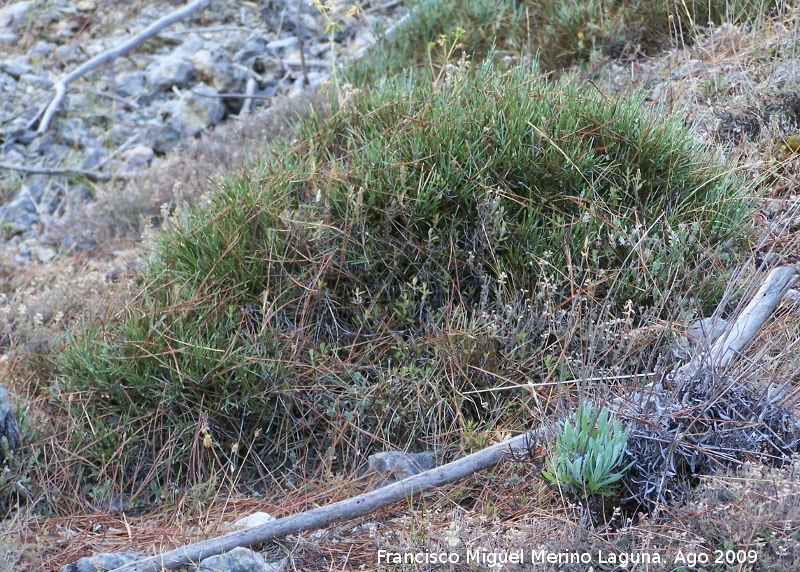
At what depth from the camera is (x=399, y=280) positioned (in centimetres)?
359

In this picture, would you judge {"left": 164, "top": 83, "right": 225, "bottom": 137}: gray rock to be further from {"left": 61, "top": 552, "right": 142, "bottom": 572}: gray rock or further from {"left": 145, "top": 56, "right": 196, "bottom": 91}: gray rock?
{"left": 61, "top": 552, "right": 142, "bottom": 572}: gray rock

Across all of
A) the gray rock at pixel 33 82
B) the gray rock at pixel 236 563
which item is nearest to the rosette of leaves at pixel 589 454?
the gray rock at pixel 236 563

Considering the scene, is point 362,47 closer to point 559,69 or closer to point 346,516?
point 559,69

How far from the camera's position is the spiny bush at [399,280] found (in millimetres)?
3283

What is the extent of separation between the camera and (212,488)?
3174 millimetres

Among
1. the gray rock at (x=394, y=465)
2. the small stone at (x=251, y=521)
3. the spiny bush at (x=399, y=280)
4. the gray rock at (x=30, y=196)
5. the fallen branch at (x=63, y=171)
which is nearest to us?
the small stone at (x=251, y=521)

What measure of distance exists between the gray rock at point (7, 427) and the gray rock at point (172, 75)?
4.52 m

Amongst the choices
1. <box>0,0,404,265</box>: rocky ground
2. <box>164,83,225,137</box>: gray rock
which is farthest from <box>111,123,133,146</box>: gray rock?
<box>164,83,225,137</box>: gray rock

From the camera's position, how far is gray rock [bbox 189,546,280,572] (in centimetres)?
249

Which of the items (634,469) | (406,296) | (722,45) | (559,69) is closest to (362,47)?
(559,69)

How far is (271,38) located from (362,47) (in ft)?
4.24

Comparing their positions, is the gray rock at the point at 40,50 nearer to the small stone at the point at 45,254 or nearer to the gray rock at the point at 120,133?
the gray rock at the point at 120,133

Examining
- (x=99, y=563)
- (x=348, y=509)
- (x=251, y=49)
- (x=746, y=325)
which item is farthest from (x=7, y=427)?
(x=251, y=49)

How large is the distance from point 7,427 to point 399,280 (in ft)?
5.72
